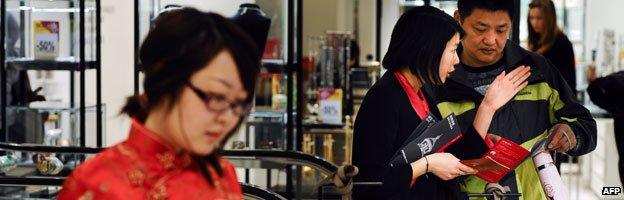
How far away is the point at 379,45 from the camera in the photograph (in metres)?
4.89

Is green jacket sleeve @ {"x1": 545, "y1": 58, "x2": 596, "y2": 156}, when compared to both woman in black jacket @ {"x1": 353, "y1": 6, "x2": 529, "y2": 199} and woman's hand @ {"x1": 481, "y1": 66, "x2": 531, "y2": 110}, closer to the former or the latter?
woman's hand @ {"x1": 481, "y1": 66, "x2": 531, "y2": 110}

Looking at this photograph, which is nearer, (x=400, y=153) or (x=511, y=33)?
(x=400, y=153)

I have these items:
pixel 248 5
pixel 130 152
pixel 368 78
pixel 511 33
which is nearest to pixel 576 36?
pixel 368 78

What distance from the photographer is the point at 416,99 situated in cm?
280

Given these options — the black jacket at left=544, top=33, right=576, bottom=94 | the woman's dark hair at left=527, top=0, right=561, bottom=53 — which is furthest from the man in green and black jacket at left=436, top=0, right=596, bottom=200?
the woman's dark hair at left=527, top=0, right=561, bottom=53

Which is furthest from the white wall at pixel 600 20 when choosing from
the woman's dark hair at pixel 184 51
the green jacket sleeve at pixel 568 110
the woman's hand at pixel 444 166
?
the woman's dark hair at pixel 184 51

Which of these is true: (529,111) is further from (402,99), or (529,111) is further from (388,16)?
(388,16)

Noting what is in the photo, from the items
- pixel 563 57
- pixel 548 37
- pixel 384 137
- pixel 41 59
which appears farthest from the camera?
pixel 41 59

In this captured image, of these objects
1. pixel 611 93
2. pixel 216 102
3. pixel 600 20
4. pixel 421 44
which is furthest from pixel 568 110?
pixel 600 20

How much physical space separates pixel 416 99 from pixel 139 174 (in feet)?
4.97

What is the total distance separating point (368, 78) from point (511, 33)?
96.3 inches

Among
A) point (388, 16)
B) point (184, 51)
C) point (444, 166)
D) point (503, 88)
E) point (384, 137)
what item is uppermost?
point (388, 16)

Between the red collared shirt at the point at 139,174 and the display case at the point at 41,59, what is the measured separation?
3.61 meters

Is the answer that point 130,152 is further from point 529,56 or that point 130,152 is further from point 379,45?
point 379,45
